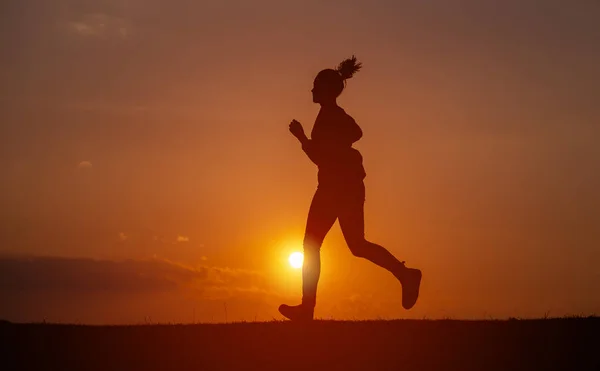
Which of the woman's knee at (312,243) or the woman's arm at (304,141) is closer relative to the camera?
the woman's arm at (304,141)

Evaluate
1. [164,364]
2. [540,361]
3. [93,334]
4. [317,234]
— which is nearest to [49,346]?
[93,334]

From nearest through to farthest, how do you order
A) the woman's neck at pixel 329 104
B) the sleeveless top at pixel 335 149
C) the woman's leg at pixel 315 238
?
the sleeveless top at pixel 335 149
the woman's leg at pixel 315 238
the woman's neck at pixel 329 104

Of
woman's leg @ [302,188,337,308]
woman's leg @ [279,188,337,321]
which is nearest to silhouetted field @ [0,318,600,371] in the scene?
woman's leg @ [279,188,337,321]

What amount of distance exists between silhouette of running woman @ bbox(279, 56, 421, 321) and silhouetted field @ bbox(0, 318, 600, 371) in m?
0.69

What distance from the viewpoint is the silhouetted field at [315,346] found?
9.04 m

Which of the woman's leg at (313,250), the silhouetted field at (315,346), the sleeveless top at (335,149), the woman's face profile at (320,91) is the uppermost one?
the woman's face profile at (320,91)

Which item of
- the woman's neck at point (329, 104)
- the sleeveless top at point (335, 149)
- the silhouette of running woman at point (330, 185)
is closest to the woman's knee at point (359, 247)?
the silhouette of running woman at point (330, 185)

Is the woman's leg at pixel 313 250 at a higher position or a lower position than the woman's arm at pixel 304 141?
lower

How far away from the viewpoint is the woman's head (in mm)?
11633

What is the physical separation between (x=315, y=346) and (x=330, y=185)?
95.7 inches

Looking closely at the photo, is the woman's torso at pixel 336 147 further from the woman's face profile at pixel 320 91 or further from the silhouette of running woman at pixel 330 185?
the woman's face profile at pixel 320 91

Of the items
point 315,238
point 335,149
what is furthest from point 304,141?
point 315,238

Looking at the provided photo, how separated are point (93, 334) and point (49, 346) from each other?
27.5 inches

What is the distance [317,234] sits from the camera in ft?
37.8
